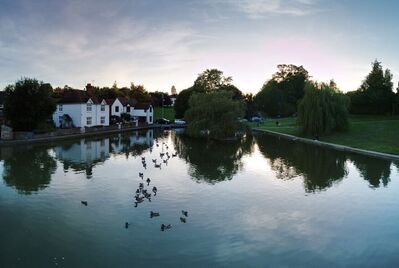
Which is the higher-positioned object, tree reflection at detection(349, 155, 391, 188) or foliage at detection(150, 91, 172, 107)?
foliage at detection(150, 91, 172, 107)

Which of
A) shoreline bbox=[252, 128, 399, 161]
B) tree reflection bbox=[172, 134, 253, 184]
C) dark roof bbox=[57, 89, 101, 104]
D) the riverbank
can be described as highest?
dark roof bbox=[57, 89, 101, 104]

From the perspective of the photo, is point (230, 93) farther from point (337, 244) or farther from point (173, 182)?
point (337, 244)

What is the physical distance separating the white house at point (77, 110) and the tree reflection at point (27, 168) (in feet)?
85.7

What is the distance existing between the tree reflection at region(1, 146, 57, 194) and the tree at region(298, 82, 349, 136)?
37323mm

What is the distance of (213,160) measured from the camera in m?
38.8

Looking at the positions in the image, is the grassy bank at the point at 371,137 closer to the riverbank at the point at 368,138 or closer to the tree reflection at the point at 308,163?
the riverbank at the point at 368,138

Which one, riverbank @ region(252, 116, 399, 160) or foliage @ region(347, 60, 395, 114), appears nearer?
riverbank @ region(252, 116, 399, 160)

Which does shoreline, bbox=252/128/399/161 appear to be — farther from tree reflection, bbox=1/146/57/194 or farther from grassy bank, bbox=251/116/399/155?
tree reflection, bbox=1/146/57/194

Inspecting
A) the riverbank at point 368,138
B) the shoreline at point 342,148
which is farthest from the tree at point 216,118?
the riverbank at point 368,138

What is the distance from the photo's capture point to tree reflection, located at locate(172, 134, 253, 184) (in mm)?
A: 30544

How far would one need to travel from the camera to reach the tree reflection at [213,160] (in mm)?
30544

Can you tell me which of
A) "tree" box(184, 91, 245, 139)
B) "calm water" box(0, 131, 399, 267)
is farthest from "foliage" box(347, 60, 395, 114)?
"calm water" box(0, 131, 399, 267)

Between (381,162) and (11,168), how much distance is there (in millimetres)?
33335

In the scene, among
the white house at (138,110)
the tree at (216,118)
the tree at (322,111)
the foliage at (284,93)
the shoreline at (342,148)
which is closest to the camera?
the shoreline at (342,148)
